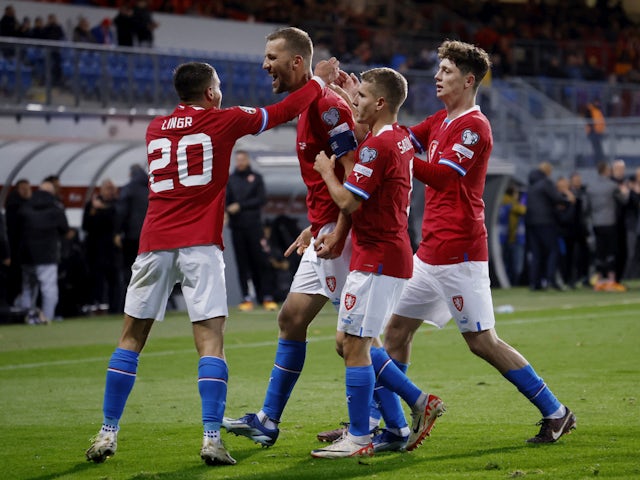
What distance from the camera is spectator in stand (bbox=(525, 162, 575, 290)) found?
21719 mm

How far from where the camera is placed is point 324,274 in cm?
738

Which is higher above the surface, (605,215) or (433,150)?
(433,150)

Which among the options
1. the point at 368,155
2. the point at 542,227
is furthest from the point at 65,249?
the point at 368,155

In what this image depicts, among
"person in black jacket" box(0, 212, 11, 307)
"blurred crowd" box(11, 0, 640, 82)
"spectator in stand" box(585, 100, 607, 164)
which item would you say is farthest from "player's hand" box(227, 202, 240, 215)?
"spectator in stand" box(585, 100, 607, 164)

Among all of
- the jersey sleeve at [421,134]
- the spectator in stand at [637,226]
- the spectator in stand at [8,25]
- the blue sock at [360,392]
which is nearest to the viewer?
the blue sock at [360,392]

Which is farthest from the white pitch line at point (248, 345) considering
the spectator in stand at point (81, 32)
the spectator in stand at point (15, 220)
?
the spectator in stand at point (81, 32)

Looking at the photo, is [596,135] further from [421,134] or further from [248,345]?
[421,134]

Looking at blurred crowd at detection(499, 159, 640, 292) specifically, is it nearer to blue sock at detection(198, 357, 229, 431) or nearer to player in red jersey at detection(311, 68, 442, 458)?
player in red jersey at detection(311, 68, 442, 458)

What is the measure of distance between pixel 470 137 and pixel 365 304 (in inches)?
46.6

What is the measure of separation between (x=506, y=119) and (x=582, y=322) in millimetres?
11030

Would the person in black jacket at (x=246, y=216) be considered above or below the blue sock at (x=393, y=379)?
below

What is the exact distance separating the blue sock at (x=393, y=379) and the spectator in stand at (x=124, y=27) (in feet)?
62.1

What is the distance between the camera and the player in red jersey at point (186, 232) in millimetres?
6973

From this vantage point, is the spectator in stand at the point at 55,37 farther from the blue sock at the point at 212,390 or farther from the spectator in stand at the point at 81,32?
the blue sock at the point at 212,390
